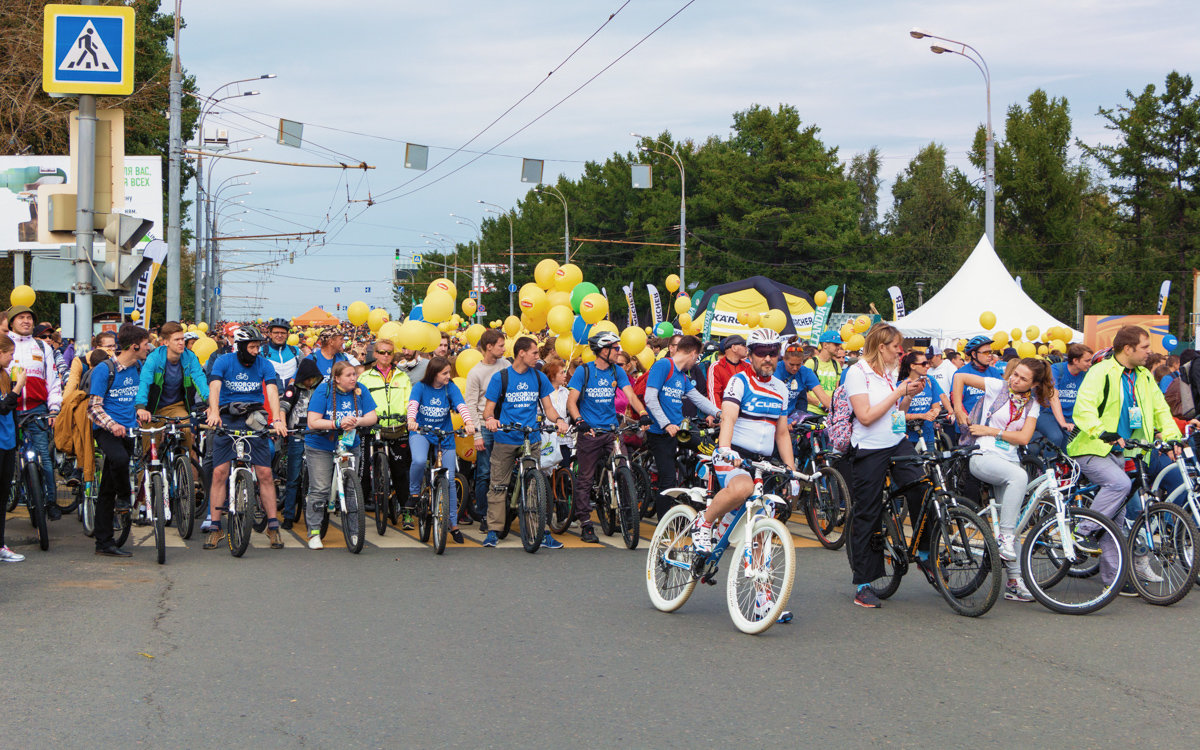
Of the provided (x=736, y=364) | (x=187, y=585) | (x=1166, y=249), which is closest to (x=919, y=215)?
(x=1166, y=249)

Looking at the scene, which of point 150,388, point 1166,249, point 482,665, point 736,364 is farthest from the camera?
point 1166,249

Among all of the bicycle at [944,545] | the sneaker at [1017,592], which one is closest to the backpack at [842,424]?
the bicycle at [944,545]

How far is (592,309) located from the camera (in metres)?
15.9

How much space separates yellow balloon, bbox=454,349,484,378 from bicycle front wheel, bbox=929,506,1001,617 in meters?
7.29

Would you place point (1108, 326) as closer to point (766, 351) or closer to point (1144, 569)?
point (1144, 569)

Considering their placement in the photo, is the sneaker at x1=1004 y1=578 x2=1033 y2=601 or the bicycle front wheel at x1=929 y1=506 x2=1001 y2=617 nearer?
the bicycle front wheel at x1=929 y1=506 x2=1001 y2=617

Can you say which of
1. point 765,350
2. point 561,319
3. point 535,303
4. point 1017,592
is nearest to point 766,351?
point 765,350

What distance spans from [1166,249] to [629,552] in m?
46.8

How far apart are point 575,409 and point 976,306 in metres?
18.4

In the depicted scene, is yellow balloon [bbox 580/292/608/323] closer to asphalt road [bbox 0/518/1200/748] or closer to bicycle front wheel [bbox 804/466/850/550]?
bicycle front wheel [bbox 804/466/850/550]

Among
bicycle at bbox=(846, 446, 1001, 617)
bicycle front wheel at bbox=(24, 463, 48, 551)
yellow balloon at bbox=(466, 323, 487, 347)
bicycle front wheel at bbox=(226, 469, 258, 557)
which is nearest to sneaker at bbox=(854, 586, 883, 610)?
bicycle at bbox=(846, 446, 1001, 617)

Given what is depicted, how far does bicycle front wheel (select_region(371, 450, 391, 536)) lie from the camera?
434 inches

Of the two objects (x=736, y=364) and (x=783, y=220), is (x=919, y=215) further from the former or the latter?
(x=736, y=364)

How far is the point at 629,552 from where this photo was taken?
33.7 feet
